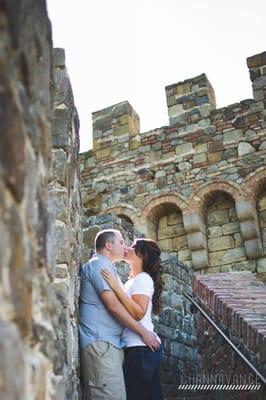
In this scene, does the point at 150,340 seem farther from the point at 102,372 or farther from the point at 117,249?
the point at 117,249

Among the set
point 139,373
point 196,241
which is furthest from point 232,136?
point 139,373

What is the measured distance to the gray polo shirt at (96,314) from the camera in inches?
110

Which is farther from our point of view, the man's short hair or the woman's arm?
the man's short hair

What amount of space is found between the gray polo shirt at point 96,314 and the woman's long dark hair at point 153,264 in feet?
1.26

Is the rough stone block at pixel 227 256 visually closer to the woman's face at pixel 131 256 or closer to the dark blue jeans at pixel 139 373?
the woman's face at pixel 131 256

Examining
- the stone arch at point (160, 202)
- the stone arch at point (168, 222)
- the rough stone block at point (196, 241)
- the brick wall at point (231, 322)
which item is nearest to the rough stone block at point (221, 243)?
the rough stone block at point (196, 241)

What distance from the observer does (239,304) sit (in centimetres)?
510

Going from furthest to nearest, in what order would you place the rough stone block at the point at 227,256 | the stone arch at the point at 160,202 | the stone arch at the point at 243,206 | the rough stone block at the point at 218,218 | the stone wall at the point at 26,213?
the stone arch at the point at 160,202 → the rough stone block at the point at 218,218 → the rough stone block at the point at 227,256 → the stone arch at the point at 243,206 → the stone wall at the point at 26,213

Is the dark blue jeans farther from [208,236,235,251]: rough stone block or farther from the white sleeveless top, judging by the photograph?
[208,236,235,251]: rough stone block

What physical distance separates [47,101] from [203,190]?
23.7ft

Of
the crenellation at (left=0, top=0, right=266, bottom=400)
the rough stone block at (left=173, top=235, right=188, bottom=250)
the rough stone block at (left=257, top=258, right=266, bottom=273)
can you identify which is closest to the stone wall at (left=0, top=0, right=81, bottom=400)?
the crenellation at (left=0, top=0, right=266, bottom=400)

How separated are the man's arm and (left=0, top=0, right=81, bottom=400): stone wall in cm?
126

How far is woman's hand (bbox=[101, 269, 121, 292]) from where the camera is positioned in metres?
2.82

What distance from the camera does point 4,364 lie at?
3.05 ft
